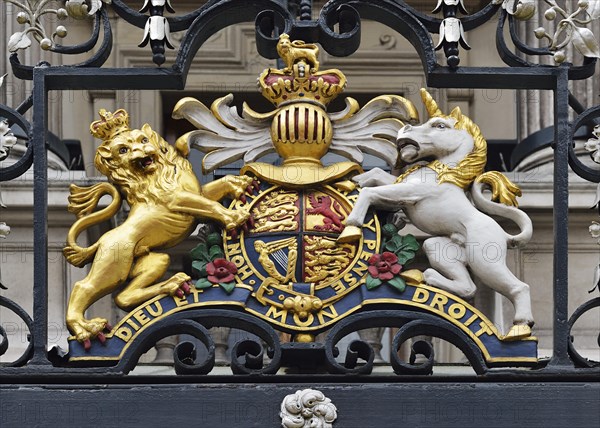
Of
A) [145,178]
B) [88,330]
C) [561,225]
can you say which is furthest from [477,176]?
[88,330]

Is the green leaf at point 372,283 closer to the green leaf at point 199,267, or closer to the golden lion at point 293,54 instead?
the green leaf at point 199,267

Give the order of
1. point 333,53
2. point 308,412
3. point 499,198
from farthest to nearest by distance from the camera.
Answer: point 333,53 → point 499,198 → point 308,412

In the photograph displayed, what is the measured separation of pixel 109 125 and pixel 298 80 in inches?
46.0

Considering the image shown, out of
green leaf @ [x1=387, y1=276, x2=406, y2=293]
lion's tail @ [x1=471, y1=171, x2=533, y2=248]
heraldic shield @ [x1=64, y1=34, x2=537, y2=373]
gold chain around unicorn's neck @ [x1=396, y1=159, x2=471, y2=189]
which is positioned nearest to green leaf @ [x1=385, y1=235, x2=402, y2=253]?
heraldic shield @ [x1=64, y1=34, x2=537, y2=373]

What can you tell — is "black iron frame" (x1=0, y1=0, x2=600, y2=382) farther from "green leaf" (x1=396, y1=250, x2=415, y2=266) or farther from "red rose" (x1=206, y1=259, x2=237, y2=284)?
"green leaf" (x1=396, y1=250, x2=415, y2=266)

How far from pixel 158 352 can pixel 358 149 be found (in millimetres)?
3666

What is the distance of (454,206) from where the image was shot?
14.1m

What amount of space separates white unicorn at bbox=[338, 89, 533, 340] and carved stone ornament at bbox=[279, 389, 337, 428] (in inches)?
39.5

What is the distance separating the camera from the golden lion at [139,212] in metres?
13.9

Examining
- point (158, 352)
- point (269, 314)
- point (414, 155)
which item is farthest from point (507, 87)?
point (158, 352)

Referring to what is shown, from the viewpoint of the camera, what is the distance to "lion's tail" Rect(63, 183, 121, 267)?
14047 mm

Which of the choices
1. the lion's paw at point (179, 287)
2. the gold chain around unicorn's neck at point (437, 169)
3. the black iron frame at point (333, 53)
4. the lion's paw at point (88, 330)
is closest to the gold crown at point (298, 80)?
the black iron frame at point (333, 53)

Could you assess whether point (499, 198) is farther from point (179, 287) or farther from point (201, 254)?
point (179, 287)

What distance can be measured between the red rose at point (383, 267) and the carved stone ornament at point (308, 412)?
83 centimetres
